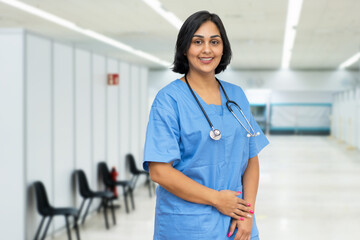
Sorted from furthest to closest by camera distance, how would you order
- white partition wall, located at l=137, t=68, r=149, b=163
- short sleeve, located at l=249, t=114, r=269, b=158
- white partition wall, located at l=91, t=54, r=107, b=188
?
1. white partition wall, located at l=137, t=68, r=149, b=163
2. white partition wall, located at l=91, t=54, r=107, b=188
3. short sleeve, located at l=249, t=114, r=269, b=158

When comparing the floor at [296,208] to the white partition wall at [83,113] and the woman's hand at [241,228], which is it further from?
the woman's hand at [241,228]

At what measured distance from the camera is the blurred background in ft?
16.0

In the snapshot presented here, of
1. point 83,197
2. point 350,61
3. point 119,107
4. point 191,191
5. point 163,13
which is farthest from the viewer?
point 350,61

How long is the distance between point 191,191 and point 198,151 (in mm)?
145

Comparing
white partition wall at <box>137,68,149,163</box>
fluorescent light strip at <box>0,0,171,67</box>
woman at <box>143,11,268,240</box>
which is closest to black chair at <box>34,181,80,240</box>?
woman at <box>143,11,268,240</box>

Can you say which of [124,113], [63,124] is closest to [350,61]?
[124,113]

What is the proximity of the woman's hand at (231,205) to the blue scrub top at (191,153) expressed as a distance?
0.04m

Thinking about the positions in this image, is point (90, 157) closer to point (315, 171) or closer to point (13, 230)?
point (13, 230)

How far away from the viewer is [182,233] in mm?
1680

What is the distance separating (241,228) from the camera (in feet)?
5.62

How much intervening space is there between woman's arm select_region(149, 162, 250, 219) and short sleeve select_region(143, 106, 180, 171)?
1.3 inches

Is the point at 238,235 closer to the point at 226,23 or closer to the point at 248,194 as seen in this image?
the point at 248,194

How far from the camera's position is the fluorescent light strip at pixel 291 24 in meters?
9.89

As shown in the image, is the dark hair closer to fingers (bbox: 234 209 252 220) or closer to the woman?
the woman
